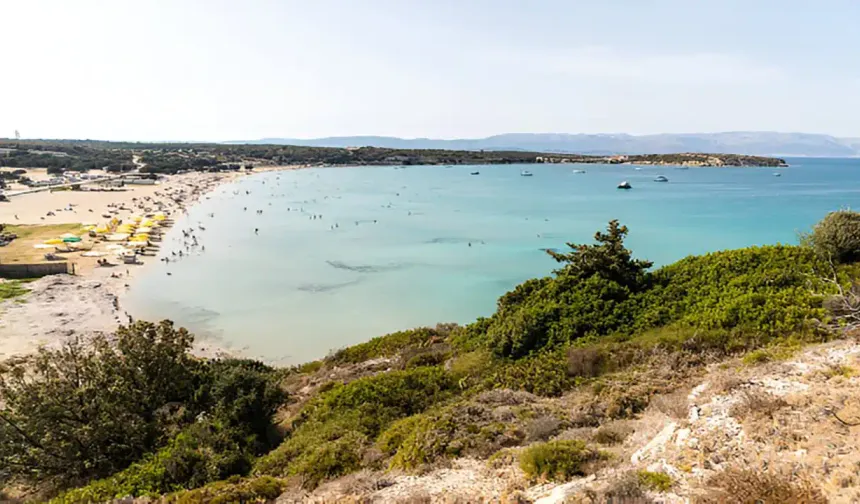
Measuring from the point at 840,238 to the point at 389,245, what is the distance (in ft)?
112

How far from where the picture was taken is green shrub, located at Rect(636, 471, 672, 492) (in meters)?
5.00

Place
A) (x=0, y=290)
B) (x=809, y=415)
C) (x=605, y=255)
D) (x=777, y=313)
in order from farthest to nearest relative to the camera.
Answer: (x=0, y=290)
(x=605, y=255)
(x=777, y=313)
(x=809, y=415)

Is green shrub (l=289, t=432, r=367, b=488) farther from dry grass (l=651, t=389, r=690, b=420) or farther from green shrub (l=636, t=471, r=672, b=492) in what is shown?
dry grass (l=651, t=389, r=690, b=420)

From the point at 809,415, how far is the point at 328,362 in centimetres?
1282

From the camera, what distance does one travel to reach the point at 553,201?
7138 cm

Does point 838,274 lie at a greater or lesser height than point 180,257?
greater

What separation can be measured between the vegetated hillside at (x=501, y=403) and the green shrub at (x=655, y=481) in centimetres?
2

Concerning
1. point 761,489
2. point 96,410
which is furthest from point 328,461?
point 761,489

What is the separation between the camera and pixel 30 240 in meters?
38.1

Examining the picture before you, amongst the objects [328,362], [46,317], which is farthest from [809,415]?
[46,317]

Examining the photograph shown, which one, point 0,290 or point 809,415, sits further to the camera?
point 0,290

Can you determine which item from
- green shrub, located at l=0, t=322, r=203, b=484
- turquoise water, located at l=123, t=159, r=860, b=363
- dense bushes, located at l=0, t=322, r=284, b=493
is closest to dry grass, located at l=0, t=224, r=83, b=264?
turquoise water, located at l=123, t=159, r=860, b=363

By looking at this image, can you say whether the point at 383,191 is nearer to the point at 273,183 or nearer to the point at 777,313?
the point at 273,183

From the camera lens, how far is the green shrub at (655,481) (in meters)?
5.00
